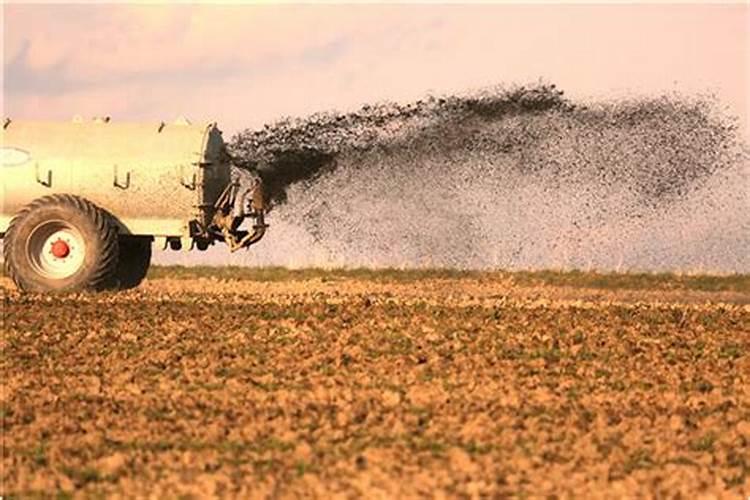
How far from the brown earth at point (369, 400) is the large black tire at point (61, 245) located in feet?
6.02

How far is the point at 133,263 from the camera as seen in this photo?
2859cm

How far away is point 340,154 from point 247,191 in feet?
8.32

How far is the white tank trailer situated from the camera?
2573 cm

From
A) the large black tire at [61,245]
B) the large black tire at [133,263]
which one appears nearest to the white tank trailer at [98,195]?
the large black tire at [61,245]

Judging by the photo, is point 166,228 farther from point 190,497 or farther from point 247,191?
point 190,497

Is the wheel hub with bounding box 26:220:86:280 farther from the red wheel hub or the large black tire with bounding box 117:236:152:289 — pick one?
the large black tire with bounding box 117:236:152:289

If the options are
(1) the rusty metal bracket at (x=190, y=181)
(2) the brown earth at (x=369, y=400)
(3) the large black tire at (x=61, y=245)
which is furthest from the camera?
(1) the rusty metal bracket at (x=190, y=181)

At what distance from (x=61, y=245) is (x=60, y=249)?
0.07m

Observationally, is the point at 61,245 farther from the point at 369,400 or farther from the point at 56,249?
the point at 369,400

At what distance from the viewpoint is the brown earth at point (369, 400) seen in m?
10.7

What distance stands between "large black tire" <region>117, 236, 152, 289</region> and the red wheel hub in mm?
2043

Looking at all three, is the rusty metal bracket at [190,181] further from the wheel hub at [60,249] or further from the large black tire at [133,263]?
the large black tire at [133,263]

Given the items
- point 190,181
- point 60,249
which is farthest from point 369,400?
point 60,249

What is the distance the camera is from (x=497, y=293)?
29.9 metres
